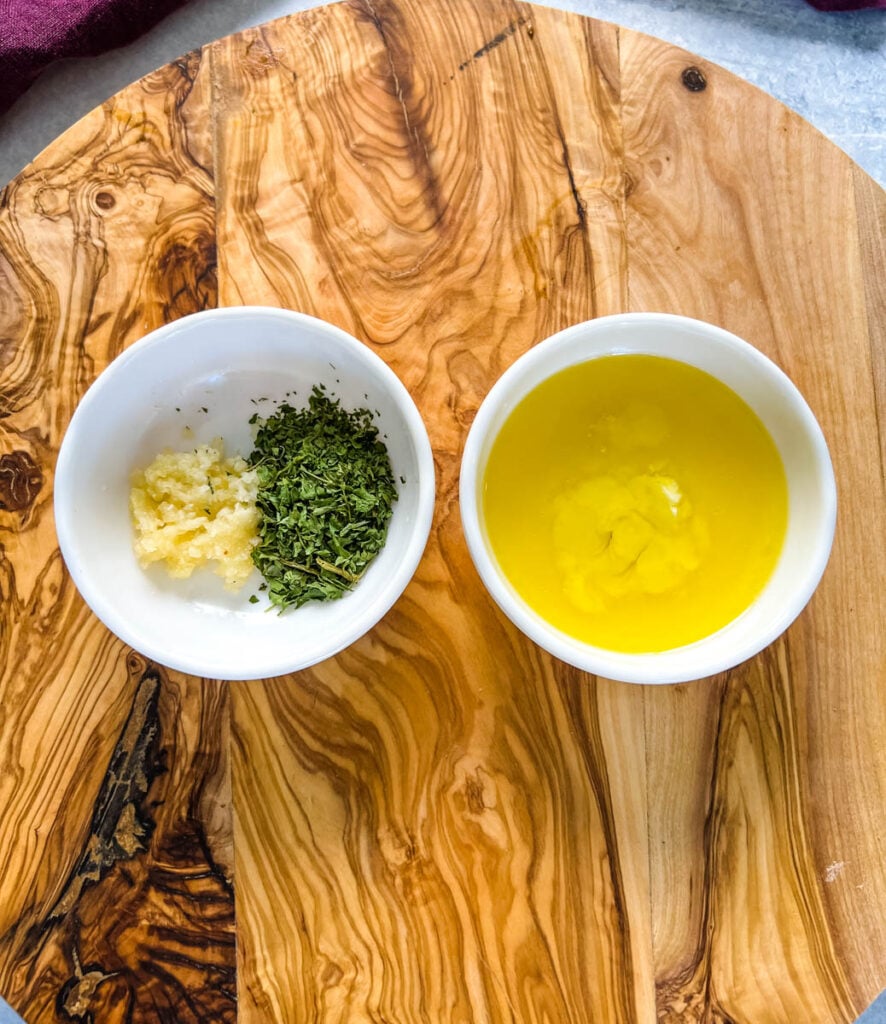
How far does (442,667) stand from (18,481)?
2.09ft

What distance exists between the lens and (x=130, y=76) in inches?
68.2

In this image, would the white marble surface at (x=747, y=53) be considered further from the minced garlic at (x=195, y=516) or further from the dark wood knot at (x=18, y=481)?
the minced garlic at (x=195, y=516)

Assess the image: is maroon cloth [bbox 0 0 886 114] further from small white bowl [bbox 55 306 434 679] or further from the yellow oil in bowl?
the yellow oil in bowl

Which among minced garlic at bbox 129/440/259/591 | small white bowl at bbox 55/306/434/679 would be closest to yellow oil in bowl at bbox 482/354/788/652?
small white bowl at bbox 55/306/434/679

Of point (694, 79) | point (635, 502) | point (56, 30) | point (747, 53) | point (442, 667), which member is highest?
point (56, 30)

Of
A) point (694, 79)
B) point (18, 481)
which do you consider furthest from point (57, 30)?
point (694, 79)

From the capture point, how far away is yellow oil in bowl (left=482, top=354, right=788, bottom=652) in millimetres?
1183

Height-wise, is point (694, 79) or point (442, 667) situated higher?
point (694, 79)

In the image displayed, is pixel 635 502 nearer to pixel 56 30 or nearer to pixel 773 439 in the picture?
pixel 773 439

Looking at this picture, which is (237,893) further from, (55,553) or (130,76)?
(130,76)

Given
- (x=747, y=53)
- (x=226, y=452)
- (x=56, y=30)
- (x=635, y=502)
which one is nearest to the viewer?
(x=635, y=502)

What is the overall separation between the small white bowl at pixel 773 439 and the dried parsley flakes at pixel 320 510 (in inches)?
6.1

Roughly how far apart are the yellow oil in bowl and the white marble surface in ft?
2.88

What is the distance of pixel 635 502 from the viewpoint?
1187mm
